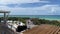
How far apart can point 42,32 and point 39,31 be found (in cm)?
14

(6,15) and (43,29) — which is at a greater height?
(6,15)

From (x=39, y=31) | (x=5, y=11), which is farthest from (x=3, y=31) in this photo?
(x=39, y=31)

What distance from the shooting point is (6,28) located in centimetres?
709

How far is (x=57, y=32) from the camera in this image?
673 centimetres

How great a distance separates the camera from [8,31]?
6969mm

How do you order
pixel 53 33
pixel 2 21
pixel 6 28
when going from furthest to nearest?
1. pixel 2 21
2. pixel 6 28
3. pixel 53 33

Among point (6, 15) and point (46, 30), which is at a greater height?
point (6, 15)

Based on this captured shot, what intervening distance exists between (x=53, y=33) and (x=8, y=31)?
1.35 m

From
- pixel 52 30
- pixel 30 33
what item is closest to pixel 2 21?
pixel 30 33

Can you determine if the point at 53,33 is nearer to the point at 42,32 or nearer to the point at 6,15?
the point at 42,32

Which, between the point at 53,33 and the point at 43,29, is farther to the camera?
the point at 43,29

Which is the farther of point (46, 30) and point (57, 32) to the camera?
point (46, 30)

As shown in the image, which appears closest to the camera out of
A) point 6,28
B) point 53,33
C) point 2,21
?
point 53,33

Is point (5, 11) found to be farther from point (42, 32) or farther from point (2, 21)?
point (42, 32)
